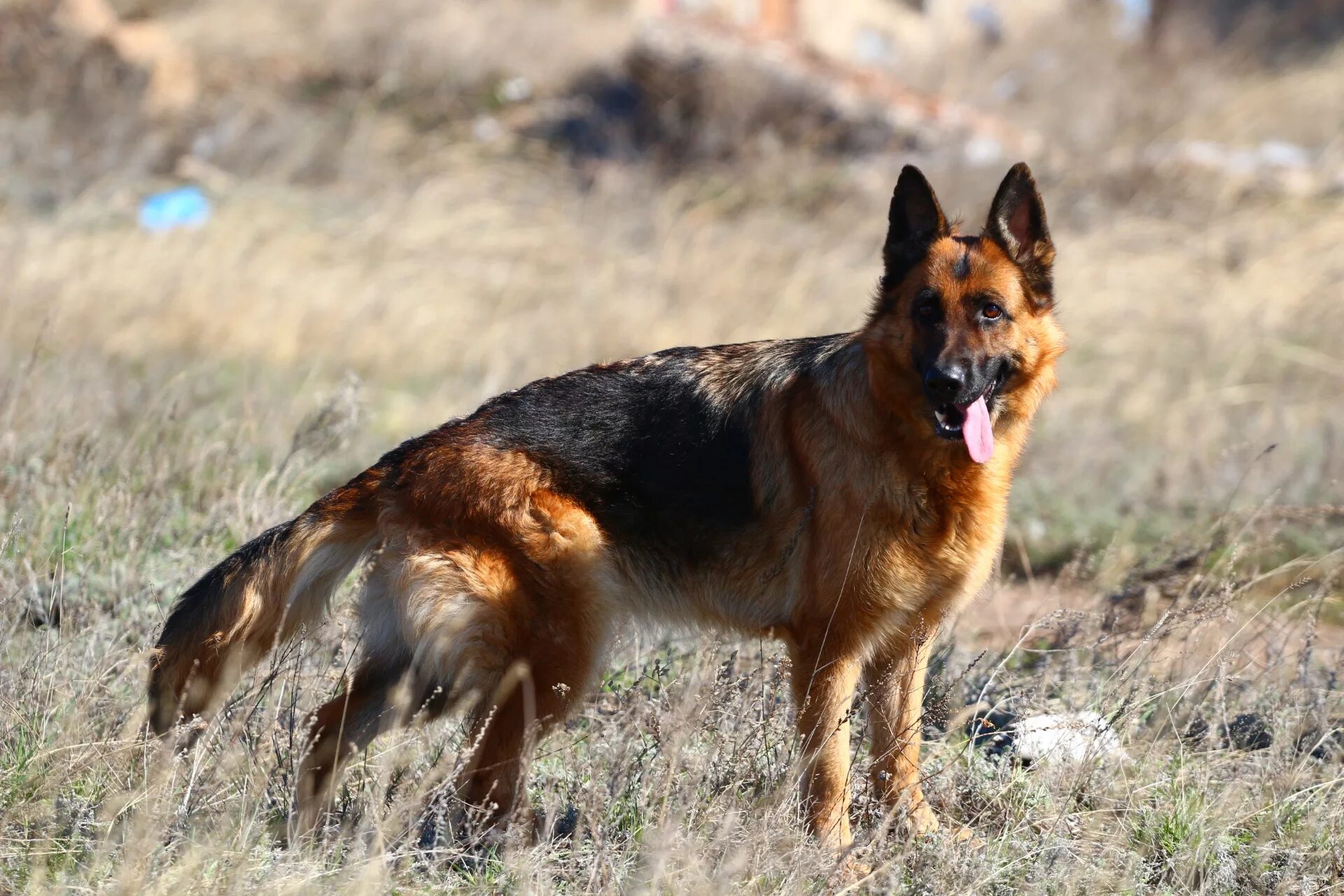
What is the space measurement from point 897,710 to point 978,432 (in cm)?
100

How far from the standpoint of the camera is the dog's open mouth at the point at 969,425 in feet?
12.7

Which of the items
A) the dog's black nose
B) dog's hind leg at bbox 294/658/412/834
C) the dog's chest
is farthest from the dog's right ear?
dog's hind leg at bbox 294/658/412/834

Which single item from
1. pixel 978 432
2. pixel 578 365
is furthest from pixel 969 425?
pixel 578 365

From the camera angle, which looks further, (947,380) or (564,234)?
(564,234)

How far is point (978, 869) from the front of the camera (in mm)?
3582

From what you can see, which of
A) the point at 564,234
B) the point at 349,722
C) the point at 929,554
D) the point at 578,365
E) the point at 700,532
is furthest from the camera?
the point at 564,234

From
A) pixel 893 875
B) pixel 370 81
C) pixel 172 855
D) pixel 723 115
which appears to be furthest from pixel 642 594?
pixel 370 81

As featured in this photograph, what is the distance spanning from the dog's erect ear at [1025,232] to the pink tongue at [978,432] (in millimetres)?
471

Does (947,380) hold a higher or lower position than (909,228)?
lower

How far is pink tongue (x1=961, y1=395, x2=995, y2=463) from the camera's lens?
3857mm

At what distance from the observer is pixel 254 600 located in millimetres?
3723

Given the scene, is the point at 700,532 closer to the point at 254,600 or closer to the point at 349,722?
the point at 349,722

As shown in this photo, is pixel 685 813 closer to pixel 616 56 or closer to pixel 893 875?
pixel 893 875

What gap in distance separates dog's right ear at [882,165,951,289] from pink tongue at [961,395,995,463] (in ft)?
1.69
